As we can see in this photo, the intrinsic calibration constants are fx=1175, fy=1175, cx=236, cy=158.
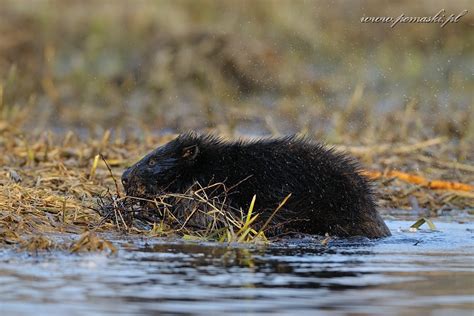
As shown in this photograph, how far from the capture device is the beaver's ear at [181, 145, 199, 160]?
29.7 ft

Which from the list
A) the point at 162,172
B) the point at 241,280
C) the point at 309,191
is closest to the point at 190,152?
the point at 162,172

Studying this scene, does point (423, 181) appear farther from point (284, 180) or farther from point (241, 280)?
point (241, 280)

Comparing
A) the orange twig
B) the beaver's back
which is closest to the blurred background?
the orange twig

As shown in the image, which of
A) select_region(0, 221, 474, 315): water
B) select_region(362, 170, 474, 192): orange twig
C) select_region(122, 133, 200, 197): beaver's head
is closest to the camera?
select_region(0, 221, 474, 315): water

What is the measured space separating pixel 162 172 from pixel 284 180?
1.02 m

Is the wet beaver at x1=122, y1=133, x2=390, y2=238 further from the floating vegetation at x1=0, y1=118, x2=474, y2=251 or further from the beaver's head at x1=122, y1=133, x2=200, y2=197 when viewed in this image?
the floating vegetation at x1=0, y1=118, x2=474, y2=251

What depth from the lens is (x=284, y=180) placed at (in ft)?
28.3

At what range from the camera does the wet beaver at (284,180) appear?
28.2 feet

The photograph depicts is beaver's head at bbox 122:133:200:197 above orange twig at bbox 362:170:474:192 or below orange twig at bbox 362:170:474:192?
below

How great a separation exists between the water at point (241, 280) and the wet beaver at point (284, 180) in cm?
44

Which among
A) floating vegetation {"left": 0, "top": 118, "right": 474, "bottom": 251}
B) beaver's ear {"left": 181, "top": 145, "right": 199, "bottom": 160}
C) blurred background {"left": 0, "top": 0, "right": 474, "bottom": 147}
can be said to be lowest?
floating vegetation {"left": 0, "top": 118, "right": 474, "bottom": 251}

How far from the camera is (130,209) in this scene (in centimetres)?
846

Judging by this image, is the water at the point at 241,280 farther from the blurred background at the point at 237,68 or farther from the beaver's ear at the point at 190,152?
the blurred background at the point at 237,68

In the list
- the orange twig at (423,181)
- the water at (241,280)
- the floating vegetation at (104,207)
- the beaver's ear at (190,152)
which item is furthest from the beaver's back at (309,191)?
the orange twig at (423,181)
